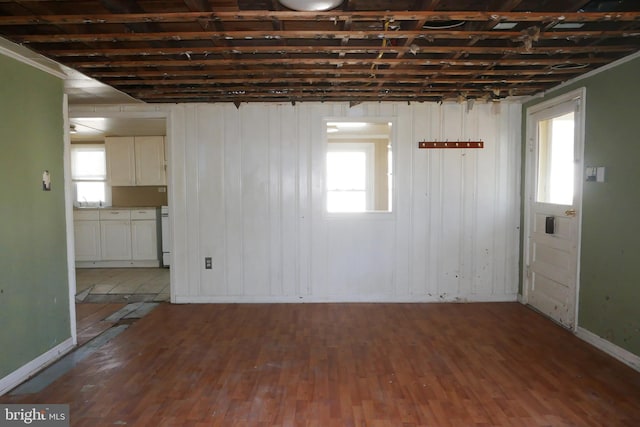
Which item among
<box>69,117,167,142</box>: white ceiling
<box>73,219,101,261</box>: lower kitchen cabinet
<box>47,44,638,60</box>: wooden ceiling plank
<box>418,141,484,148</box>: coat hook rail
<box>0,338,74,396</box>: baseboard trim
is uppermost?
<box>47,44,638,60</box>: wooden ceiling plank

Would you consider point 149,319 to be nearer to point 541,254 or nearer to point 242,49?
point 242,49

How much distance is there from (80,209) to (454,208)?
6051mm

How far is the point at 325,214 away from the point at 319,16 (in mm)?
2757

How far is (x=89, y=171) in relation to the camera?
7938mm

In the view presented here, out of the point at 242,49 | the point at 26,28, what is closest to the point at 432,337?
the point at 242,49

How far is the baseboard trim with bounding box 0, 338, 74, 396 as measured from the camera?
2824 mm

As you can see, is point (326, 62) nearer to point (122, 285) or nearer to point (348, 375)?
point (348, 375)

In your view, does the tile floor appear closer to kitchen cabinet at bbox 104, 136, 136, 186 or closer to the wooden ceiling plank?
kitchen cabinet at bbox 104, 136, 136, 186

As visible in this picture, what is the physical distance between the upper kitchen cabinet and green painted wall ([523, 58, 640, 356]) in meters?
6.32

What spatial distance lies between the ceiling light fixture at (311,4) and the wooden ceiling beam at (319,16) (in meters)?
0.06

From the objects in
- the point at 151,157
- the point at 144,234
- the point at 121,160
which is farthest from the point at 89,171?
the point at 144,234

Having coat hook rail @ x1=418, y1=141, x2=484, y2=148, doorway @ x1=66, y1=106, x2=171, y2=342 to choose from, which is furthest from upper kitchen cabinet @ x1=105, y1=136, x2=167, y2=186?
coat hook rail @ x1=418, y1=141, x2=484, y2=148

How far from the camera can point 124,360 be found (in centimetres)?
334

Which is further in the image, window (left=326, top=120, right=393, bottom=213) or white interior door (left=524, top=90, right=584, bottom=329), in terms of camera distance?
window (left=326, top=120, right=393, bottom=213)
